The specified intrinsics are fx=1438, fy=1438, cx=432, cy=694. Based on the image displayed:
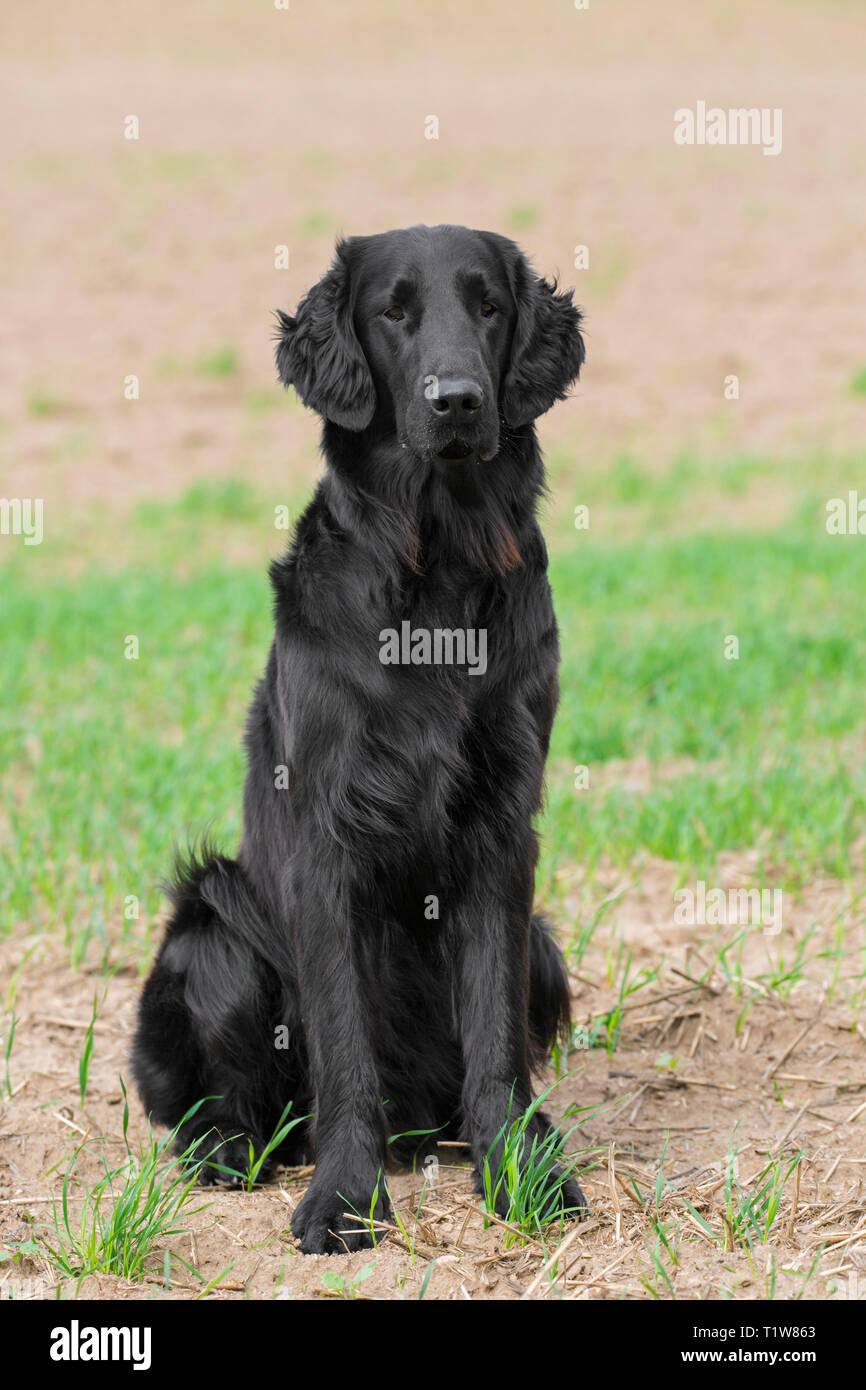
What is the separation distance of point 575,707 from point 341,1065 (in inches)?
143

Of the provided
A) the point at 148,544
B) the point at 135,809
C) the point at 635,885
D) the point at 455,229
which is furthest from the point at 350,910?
the point at 148,544

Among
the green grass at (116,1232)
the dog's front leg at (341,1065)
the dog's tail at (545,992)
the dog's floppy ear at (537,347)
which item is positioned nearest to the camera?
the green grass at (116,1232)

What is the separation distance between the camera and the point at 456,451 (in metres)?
2.98

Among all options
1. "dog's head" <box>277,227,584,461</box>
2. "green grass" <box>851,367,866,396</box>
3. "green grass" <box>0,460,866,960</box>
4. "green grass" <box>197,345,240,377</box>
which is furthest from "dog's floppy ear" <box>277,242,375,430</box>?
"green grass" <box>197,345,240,377</box>

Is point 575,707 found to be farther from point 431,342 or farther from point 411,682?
point 431,342

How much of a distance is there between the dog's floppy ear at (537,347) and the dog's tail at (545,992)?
131 cm

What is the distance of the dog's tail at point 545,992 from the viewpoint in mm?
3598

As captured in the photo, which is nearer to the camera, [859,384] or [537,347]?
[537,347]

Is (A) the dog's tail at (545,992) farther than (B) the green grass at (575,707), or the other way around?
(B) the green grass at (575,707)

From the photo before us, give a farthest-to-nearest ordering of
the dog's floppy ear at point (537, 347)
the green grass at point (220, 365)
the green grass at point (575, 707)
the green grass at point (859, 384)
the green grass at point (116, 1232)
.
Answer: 1. the green grass at point (220, 365)
2. the green grass at point (859, 384)
3. the green grass at point (575, 707)
4. the dog's floppy ear at point (537, 347)
5. the green grass at point (116, 1232)

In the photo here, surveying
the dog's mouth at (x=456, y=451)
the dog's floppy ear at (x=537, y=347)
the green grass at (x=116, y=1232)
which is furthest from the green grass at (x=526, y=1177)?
the dog's floppy ear at (x=537, y=347)

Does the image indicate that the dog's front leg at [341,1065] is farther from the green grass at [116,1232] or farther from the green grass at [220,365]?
the green grass at [220,365]

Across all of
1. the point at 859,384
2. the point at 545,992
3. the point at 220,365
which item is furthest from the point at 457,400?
the point at 220,365

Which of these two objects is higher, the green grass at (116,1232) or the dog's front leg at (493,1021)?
the dog's front leg at (493,1021)
